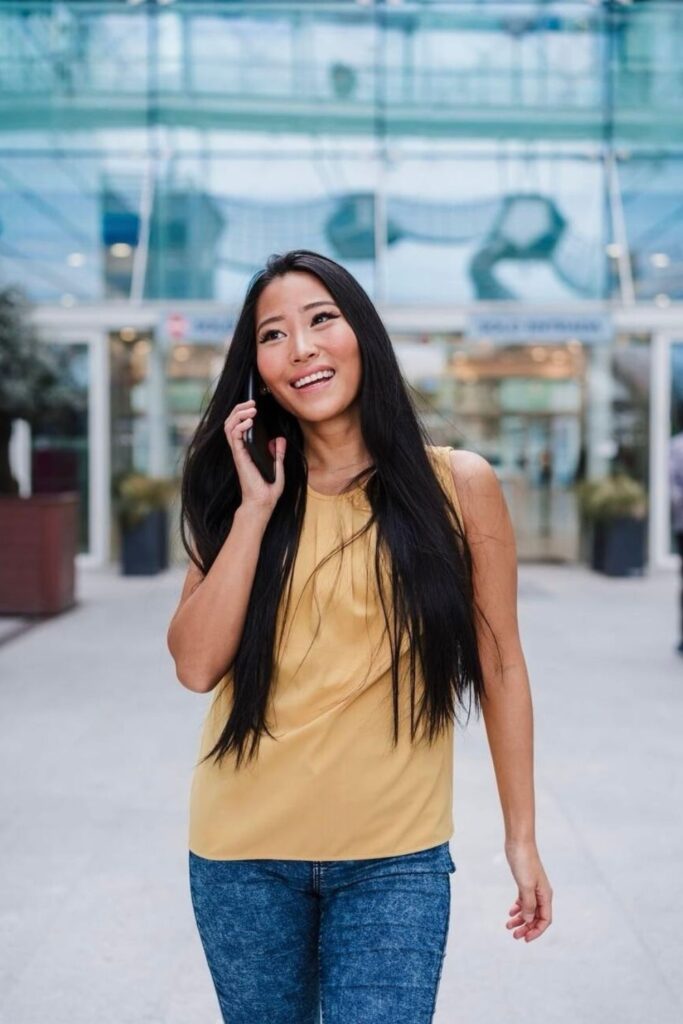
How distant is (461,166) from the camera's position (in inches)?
648

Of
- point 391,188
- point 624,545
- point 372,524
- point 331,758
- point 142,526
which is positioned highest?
point 391,188

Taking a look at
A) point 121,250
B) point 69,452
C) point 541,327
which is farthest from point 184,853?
point 121,250

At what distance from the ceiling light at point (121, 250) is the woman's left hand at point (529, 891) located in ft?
49.1

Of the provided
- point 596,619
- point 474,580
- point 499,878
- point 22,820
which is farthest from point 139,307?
point 474,580

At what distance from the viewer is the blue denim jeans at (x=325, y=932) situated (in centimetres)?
157

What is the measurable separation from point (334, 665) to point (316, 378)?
42 centimetres

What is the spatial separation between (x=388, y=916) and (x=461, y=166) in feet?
51.8

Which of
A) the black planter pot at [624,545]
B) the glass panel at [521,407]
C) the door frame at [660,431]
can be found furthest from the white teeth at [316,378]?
the glass panel at [521,407]

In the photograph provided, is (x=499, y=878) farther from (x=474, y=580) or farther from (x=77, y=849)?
(x=474, y=580)

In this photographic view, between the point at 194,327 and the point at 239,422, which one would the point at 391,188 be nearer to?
the point at 194,327

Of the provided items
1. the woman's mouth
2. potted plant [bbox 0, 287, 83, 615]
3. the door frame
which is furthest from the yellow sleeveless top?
the door frame

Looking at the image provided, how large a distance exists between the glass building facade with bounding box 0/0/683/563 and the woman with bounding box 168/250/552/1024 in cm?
1388

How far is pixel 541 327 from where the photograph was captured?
15.3 metres

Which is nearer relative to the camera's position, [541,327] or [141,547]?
[141,547]
